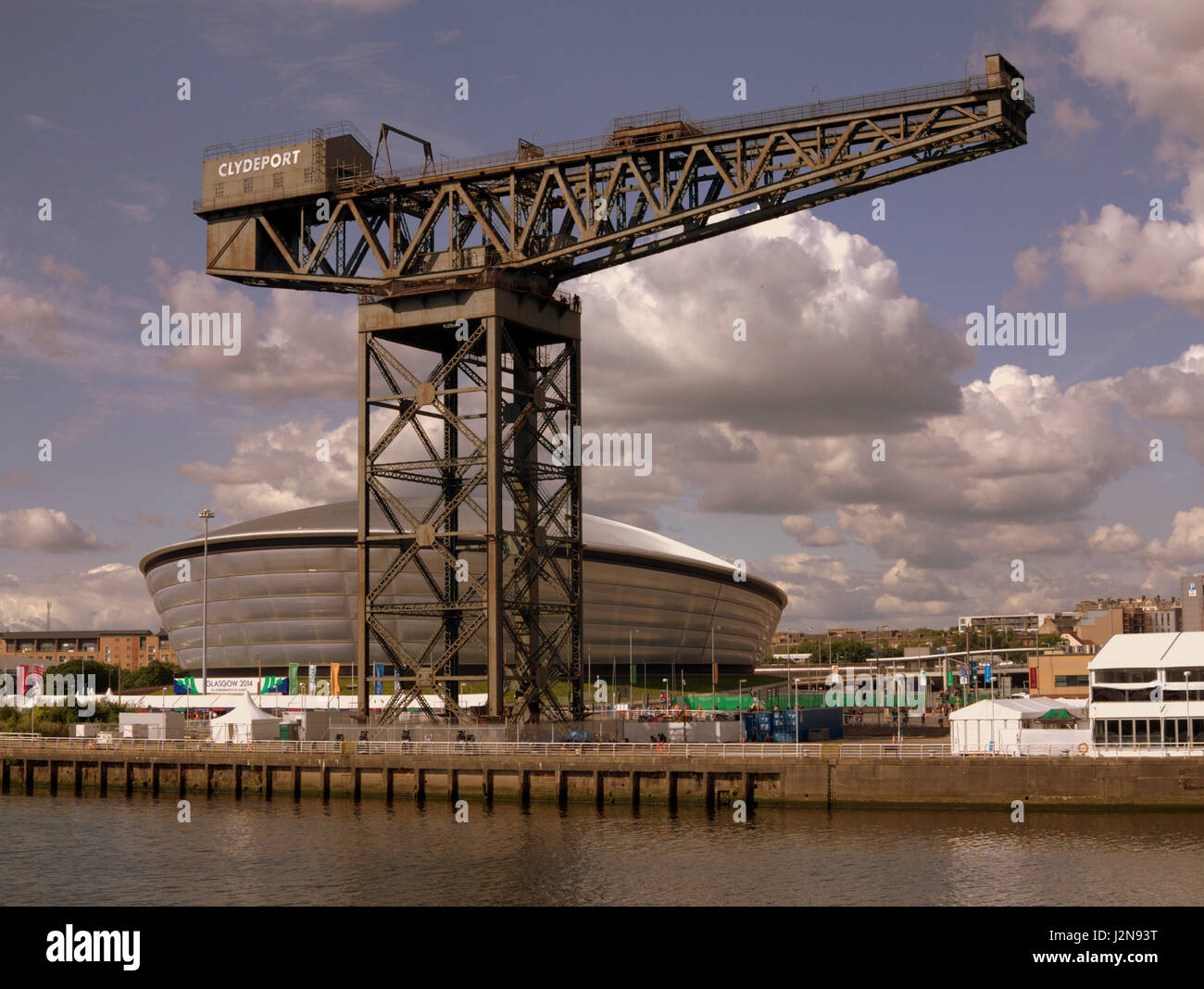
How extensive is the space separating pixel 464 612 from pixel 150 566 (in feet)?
366

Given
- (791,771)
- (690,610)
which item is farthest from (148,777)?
→ (690,610)

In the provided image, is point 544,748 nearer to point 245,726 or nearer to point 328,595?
point 245,726

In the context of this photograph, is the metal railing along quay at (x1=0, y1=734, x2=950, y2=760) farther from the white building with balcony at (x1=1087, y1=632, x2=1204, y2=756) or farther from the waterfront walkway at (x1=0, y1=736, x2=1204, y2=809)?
the white building with balcony at (x1=1087, y1=632, x2=1204, y2=756)

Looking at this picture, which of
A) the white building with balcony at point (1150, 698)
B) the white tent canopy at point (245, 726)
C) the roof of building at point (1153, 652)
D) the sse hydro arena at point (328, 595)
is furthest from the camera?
the sse hydro arena at point (328, 595)

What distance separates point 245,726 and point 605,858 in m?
35.5

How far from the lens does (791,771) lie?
5700 cm

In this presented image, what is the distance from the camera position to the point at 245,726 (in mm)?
75062

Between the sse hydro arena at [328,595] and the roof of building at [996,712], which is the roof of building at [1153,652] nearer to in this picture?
the roof of building at [996,712]

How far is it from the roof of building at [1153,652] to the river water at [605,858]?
8.57 metres

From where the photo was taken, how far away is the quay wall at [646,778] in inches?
2076

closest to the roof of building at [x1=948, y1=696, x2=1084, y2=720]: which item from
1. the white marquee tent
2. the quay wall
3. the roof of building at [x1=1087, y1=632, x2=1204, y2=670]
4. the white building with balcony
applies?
the white marquee tent

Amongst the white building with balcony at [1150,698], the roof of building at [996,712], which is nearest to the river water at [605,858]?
the white building with balcony at [1150,698]

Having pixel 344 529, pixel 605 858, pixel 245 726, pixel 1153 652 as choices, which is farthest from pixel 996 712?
pixel 344 529

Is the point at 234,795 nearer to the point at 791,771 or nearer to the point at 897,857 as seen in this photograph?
the point at 791,771
